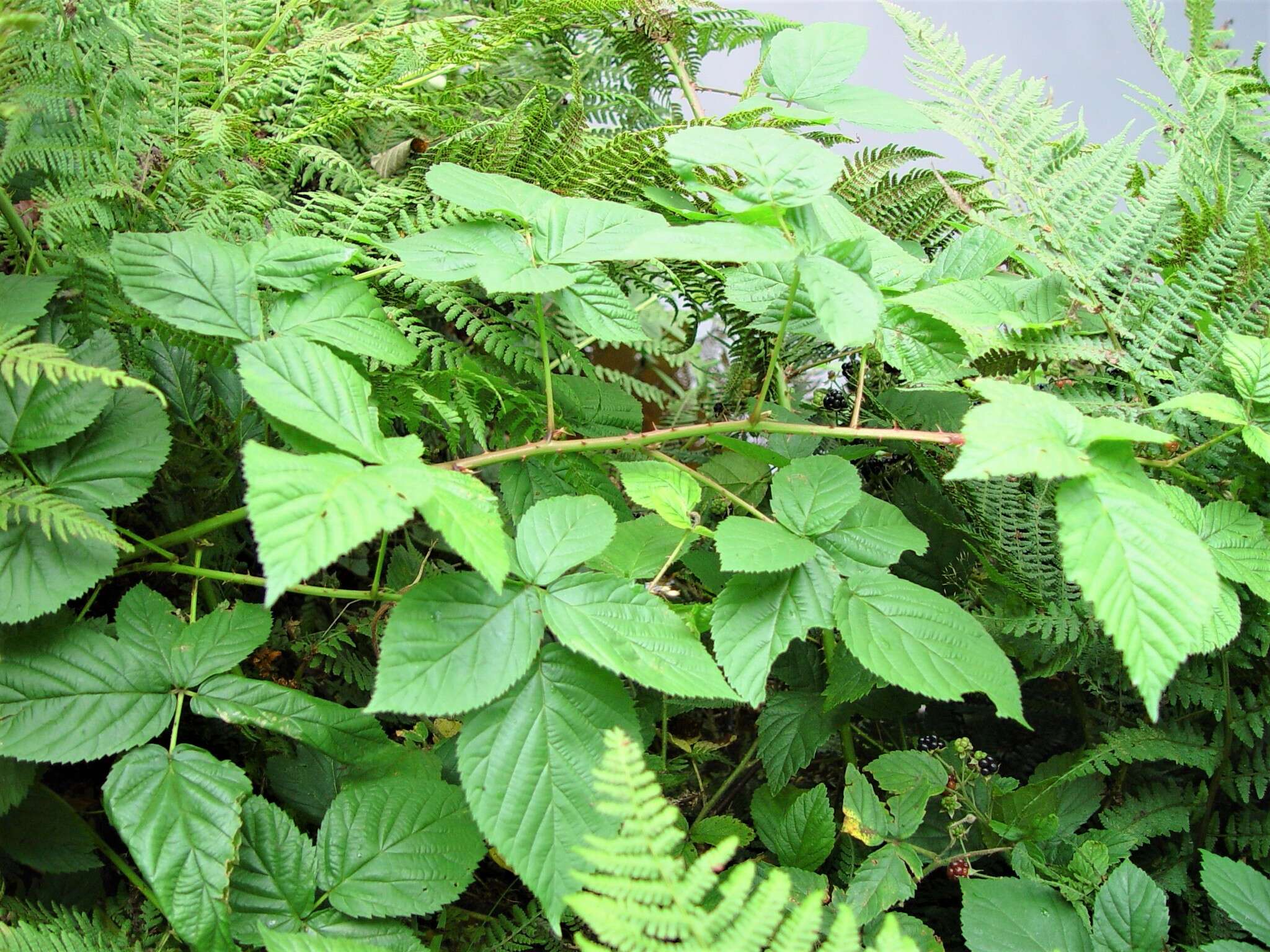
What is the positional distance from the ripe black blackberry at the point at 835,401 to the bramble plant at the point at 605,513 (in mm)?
10

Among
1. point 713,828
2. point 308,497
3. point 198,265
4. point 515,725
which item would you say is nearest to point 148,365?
point 198,265

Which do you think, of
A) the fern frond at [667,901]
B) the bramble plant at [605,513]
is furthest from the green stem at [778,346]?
the fern frond at [667,901]

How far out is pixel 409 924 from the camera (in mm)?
750

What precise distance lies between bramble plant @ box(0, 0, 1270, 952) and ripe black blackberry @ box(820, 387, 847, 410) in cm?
1

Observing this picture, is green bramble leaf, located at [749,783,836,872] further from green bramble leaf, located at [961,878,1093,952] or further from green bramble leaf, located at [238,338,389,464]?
green bramble leaf, located at [238,338,389,464]

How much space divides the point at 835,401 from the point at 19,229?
0.88 m

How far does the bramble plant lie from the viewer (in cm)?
59

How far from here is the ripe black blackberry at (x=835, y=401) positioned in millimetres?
1066

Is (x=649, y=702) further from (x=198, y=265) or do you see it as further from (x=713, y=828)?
(x=198, y=265)

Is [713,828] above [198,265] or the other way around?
the other way around

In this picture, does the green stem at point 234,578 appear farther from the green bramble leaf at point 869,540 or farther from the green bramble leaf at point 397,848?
the green bramble leaf at point 869,540

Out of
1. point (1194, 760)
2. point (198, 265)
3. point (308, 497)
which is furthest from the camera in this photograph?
point (1194, 760)

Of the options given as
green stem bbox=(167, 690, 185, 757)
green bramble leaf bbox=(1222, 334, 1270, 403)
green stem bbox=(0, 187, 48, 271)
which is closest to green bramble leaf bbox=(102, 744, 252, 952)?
green stem bbox=(167, 690, 185, 757)

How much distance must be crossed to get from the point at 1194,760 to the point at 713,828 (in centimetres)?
46
